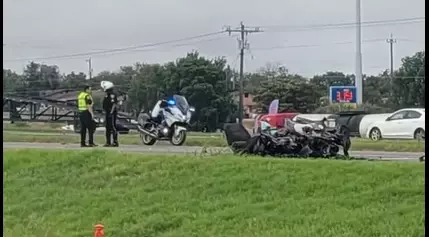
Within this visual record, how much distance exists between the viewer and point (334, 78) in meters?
70.0

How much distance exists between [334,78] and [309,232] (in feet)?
207

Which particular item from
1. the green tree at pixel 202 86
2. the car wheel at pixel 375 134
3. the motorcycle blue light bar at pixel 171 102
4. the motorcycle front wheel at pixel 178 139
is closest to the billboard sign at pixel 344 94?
the green tree at pixel 202 86

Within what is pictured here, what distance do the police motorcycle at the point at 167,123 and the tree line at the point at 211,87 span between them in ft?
55.6

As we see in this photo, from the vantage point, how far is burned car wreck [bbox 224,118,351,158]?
1326 cm

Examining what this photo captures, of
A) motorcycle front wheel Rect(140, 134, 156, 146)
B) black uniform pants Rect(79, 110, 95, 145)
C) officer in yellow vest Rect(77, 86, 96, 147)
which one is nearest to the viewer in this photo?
officer in yellow vest Rect(77, 86, 96, 147)

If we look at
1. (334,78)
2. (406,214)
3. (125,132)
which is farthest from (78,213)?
(334,78)

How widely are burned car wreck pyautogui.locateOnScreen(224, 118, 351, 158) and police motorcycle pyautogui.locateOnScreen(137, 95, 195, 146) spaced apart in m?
6.38

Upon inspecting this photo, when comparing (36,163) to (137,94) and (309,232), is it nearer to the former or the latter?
(309,232)

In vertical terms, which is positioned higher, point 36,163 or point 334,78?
point 334,78

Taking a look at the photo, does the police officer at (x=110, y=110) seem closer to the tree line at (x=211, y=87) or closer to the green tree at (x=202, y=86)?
the tree line at (x=211, y=87)

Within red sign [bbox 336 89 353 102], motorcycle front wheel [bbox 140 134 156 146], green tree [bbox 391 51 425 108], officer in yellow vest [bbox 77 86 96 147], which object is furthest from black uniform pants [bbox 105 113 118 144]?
red sign [bbox 336 89 353 102]

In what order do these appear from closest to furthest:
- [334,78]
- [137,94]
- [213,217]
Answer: [213,217] < [137,94] < [334,78]

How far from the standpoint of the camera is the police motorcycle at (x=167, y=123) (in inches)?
826

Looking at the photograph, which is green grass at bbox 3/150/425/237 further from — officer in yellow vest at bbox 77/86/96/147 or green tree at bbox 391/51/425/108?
green tree at bbox 391/51/425/108
